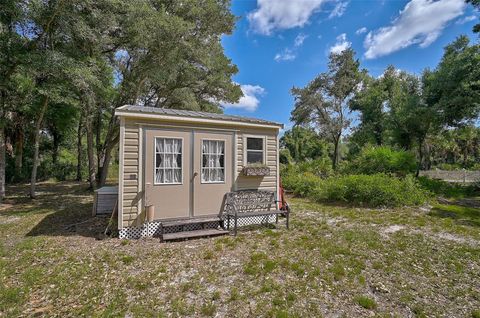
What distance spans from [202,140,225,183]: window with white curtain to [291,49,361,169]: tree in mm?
16197

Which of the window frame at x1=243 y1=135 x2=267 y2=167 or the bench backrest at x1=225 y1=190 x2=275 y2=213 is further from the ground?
the window frame at x1=243 y1=135 x2=267 y2=167

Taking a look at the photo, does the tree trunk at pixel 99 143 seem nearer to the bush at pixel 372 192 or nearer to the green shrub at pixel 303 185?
the green shrub at pixel 303 185

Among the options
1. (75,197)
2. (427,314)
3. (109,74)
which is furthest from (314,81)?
(427,314)

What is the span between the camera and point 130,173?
531 cm

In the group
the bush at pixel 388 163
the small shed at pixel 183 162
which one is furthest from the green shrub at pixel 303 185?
the small shed at pixel 183 162

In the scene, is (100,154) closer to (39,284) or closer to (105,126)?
(105,126)

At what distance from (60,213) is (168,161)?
493cm

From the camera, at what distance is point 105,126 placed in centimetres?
1822

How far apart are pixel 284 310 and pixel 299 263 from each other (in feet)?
4.38

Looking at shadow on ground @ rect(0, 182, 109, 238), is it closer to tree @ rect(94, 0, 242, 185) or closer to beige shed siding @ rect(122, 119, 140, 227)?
beige shed siding @ rect(122, 119, 140, 227)

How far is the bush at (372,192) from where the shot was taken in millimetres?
8828

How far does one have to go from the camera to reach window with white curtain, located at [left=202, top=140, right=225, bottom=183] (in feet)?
19.9

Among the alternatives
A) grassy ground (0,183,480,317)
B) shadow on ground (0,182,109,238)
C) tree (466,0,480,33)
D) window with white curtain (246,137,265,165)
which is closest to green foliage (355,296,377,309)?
grassy ground (0,183,480,317)

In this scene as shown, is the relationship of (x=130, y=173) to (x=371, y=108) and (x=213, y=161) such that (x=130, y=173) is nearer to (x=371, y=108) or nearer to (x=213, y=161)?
(x=213, y=161)
